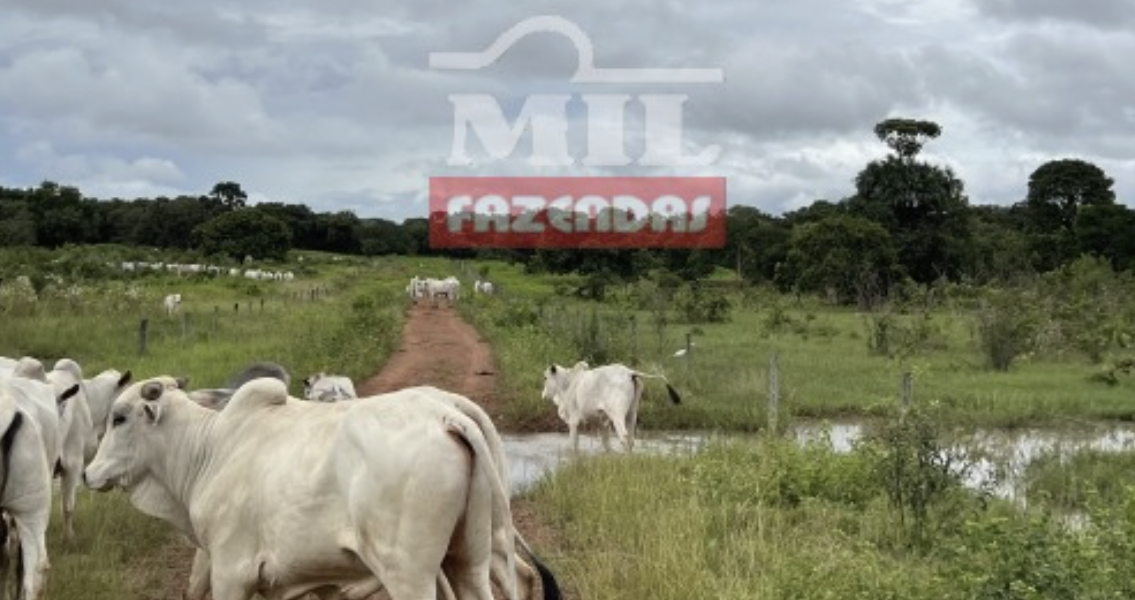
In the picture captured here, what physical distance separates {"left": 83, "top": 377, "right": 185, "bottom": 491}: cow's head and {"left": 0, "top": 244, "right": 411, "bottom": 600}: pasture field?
41.4 inches

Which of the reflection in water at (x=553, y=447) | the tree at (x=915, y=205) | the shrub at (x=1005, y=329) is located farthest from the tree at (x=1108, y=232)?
the reflection in water at (x=553, y=447)

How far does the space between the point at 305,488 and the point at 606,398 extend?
8.63m

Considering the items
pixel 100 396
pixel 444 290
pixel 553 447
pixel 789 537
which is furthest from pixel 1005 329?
pixel 444 290

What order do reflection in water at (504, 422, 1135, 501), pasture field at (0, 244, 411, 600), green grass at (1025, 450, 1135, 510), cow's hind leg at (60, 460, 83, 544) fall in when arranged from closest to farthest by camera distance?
1. pasture field at (0, 244, 411, 600)
2. cow's hind leg at (60, 460, 83, 544)
3. green grass at (1025, 450, 1135, 510)
4. reflection in water at (504, 422, 1135, 501)

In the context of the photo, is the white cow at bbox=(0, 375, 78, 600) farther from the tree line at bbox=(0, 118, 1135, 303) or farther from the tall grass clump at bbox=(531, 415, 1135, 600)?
the tree line at bbox=(0, 118, 1135, 303)

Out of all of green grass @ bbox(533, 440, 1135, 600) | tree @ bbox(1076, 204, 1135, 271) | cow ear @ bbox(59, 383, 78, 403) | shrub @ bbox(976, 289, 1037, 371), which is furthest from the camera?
tree @ bbox(1076, 204, 1135, 271)

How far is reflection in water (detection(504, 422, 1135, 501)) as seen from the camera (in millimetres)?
10278

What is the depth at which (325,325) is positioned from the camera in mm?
24656

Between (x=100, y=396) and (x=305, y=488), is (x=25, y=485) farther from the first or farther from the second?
(x=100, y=396)

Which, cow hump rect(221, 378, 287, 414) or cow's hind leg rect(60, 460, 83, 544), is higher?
cow hump rect(221, 378, 287, 414)

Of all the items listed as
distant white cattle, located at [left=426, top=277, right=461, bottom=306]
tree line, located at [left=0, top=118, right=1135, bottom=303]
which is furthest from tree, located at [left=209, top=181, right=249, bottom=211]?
distant white cattle, located at [left=426, top=277, right=461, bottom=306]

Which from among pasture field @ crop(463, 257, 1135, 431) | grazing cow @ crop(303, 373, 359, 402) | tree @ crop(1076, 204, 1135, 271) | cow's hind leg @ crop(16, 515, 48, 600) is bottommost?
pasture field @ crop(463, 257, 1135, 431)

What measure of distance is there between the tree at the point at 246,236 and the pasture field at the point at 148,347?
32737 mm

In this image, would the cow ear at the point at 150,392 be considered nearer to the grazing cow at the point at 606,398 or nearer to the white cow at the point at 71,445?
the white cow at the point at 71,445
